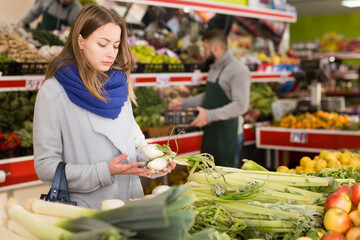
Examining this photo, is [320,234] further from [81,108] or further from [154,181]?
[154,181]

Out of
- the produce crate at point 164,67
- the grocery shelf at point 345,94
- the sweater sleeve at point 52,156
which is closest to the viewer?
the sweater sleeve at point 52,156

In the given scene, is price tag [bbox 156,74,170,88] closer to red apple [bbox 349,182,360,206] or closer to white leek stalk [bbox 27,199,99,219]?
red apple [bbox 349,182,360,206]

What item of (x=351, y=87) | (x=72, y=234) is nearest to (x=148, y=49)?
(x=72, y=234)

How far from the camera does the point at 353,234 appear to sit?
1908mm

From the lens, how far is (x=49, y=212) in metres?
1.62

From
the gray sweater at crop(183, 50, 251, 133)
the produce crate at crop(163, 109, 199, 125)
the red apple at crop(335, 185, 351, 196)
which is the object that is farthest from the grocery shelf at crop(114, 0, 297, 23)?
the red apple at crop(335, 185, 351, 196)

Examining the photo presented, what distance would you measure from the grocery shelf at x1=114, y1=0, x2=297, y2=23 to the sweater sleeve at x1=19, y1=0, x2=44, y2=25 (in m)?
1.34

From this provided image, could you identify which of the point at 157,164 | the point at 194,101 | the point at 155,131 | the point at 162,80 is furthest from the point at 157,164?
the point at 194,101

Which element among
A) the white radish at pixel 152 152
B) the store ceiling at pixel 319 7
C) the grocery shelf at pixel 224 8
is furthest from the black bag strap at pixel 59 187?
the store ceiling at pixel 319 7

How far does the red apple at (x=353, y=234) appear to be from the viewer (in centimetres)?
190

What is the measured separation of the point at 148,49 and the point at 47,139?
3440 mm

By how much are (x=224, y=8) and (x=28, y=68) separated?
2420 mm

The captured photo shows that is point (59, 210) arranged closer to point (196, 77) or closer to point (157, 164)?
point (157, 164)

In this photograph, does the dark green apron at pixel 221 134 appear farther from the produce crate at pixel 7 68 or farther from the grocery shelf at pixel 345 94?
the grocery shelf at pixel 345 94
